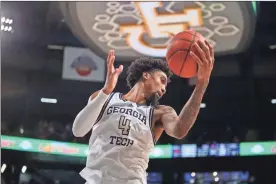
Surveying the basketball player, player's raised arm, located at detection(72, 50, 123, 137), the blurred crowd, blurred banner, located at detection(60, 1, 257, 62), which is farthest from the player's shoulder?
the blurred crowd

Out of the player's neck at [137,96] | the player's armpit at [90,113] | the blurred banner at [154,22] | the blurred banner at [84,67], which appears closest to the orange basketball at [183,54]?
the player's neck at [137,96]

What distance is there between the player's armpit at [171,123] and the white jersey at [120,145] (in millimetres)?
71

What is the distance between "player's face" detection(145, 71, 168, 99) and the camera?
3.01 m

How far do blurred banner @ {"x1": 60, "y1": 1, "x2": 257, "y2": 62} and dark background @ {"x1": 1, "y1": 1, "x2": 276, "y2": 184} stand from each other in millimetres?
2804

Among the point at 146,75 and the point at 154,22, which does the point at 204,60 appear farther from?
the point at 154,22

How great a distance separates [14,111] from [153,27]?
591 centimetres

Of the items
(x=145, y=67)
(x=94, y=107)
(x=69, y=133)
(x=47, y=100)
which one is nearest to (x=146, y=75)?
(x=145, y=67)

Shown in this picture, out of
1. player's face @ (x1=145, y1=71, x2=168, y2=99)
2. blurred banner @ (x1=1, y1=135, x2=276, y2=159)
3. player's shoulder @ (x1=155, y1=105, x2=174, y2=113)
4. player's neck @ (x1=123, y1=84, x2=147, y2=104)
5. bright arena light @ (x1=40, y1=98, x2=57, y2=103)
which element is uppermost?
player's face @ (x1=145, y1=71, x2=168, y2=99)

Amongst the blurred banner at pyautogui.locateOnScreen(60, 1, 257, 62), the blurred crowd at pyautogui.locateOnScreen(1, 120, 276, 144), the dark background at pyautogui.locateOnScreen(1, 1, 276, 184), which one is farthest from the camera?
the dark background at pyautogui.locateOnScreen(1, 1, 276, 184)

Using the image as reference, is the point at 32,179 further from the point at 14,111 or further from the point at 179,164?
the point at 179,164

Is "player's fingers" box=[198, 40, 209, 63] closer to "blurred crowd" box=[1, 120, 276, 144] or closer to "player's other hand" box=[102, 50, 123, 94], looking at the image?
"player's other hand" box=[102, 50, 123, 94]

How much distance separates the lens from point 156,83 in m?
3.03

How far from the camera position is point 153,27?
38.9 feet

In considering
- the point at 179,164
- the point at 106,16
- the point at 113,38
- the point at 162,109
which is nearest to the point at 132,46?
the point at 113,38
